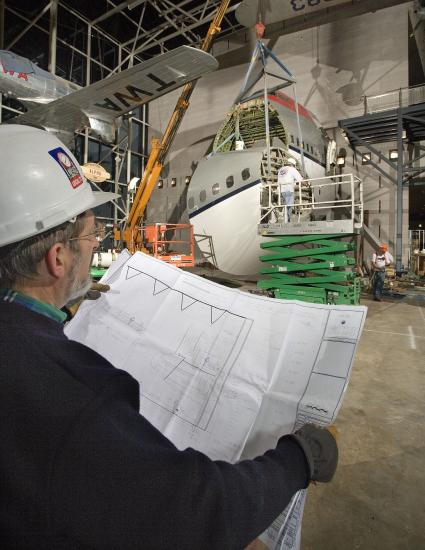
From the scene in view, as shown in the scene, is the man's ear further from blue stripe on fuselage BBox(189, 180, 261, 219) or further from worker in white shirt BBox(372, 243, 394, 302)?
worker in white shirt BBox(372, 243, 394, 302)

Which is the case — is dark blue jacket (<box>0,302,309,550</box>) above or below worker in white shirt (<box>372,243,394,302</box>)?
above

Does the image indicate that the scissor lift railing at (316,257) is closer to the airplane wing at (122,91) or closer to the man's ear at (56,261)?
the airplane wing at (122,91)

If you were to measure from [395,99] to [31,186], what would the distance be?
12786mm

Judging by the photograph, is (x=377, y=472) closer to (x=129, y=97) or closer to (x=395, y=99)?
(x=129, y=97)

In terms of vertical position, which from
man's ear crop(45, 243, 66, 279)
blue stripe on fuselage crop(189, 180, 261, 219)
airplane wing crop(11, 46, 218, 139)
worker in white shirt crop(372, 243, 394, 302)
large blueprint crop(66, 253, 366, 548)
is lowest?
worker in white shirt crop(372, 243, 394, 302)

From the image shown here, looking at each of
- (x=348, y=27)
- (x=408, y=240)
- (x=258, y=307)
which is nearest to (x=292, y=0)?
(x=348, y=27)

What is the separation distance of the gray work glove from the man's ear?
27.7 inches

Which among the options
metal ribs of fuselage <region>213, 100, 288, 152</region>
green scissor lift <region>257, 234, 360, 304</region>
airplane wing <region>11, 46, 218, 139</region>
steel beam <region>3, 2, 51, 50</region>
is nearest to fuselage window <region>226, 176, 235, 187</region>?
green scissor lift <region>257, 234, 360, 304</region>

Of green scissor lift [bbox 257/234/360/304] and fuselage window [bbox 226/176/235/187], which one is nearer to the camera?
green scissor lift [bbox 257/234/360/304]

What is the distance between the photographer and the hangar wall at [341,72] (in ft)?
34.8

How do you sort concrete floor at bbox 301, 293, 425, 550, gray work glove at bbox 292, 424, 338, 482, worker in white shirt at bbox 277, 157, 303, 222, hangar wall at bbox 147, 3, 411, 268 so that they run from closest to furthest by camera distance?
gray work glove at bbox 292, 424, 338, 482
concrete floor at bbox 301, 293, 425, 550
worker in white shirt at bbox 277, 157, 303, 222
hangar wall at bbox 147, 3, 411, 268

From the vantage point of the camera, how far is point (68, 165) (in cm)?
86

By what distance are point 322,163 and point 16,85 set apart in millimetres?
9273

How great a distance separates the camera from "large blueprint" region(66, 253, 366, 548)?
33.5 inches
